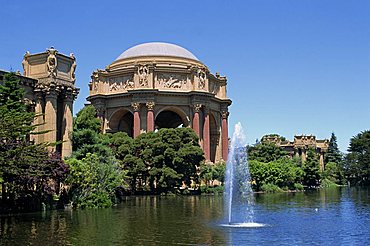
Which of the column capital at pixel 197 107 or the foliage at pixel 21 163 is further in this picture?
the column capital at pixel 197 107

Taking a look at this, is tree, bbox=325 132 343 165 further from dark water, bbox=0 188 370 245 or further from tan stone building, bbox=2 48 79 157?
dark water, bbox=0 188 370 245

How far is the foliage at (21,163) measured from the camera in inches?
920

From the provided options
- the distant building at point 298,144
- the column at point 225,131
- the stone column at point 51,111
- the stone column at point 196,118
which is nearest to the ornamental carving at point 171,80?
the stone column at point 196,118

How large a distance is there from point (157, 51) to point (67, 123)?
35.7 metres

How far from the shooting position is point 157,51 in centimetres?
7050

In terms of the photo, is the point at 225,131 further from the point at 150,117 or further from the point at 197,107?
the point at 150,117

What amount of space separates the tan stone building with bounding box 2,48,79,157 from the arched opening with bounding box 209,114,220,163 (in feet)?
129

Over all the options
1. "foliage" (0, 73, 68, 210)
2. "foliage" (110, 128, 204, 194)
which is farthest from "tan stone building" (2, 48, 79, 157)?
"foliage" (110, 128, 204, 194)

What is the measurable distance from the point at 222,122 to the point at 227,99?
134 inches

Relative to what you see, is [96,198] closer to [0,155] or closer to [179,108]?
[0,155]

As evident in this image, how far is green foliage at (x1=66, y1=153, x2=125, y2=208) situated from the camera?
1118 inches

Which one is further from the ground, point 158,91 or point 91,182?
point 158,91

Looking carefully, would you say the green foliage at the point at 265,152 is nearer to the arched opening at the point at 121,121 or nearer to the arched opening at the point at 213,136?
the arched opening at the point at 213,136

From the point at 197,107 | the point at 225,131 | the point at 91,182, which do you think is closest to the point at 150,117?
the point at 197,107
